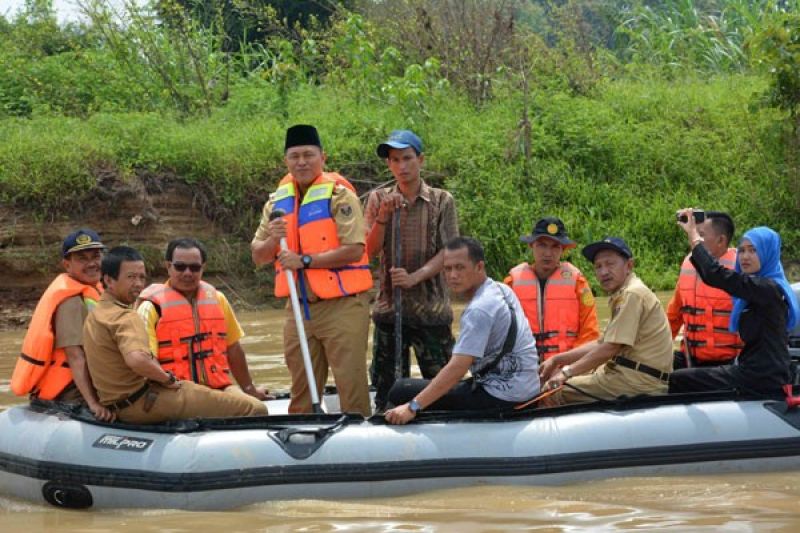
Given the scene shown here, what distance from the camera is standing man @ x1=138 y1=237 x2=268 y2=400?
19.5 ft

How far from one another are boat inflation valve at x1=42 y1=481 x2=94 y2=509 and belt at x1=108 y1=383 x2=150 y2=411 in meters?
0.38

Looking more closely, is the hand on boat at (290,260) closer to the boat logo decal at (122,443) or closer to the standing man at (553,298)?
the boat logo decal at (122,443)

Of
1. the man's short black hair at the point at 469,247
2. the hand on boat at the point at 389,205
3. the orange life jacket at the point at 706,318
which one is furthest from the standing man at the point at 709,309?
the hand on boat at the point at 389,205

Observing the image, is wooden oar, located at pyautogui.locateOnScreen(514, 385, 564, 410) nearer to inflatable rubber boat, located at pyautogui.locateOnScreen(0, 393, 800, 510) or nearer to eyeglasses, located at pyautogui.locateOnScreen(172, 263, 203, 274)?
inflatable rubber boat, located at pyautogui.locateOnScreen(0, 393, 800, 510)

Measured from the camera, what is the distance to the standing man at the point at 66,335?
583cm

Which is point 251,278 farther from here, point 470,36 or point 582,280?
point 582,280

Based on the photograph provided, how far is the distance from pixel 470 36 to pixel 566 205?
10.2 feet

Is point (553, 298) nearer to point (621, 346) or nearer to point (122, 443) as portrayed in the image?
point (621, 346)

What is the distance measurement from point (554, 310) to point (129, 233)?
752 centimetres

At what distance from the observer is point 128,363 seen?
5.43 metres

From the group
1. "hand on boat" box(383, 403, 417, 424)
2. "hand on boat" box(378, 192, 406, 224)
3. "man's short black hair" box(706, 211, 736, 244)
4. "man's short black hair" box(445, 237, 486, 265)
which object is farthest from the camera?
"hand on boat" box(378, 192, 406, 224)

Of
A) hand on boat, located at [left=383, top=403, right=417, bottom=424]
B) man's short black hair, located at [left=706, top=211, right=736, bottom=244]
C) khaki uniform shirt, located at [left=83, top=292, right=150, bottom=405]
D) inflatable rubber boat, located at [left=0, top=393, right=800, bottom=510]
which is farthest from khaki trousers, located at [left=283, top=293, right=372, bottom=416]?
A: man's short black hair, located at [left=706, top=211, right=736, bottom=244]

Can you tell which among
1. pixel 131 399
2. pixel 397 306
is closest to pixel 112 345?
pixel 131 399

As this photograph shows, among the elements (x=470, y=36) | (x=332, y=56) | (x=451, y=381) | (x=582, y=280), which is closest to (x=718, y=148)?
(x=470, y=36)
